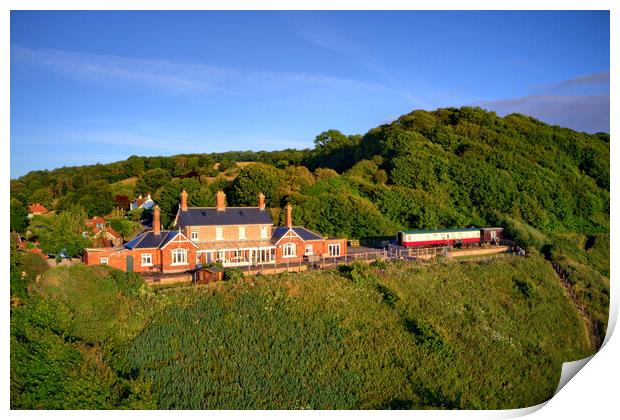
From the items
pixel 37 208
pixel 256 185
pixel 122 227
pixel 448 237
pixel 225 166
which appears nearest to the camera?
pixel 37 208

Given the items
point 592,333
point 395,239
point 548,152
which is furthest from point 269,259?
point 548,152

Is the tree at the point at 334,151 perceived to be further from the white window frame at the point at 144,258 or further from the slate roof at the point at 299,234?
the white window frame at the point at 144,258

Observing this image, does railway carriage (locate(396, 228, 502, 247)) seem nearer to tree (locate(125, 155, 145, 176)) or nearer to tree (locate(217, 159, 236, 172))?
tree (locate(217, 159, 236, 172))

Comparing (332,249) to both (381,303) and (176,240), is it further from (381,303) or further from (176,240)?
(176,240)

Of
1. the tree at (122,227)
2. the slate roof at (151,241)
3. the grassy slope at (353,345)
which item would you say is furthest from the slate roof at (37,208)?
the grassy slope at (353,345)

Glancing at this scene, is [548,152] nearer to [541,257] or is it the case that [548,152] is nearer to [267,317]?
[541,257]

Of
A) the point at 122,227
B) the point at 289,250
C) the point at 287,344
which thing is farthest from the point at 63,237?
the point at 289,250

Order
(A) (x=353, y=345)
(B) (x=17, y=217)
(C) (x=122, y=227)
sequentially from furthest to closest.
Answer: (C) (x=122, y=227)
(A) (x=353, y=345)
(B) (x=17, y=217)
